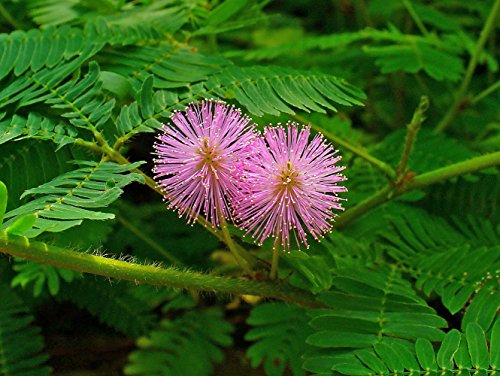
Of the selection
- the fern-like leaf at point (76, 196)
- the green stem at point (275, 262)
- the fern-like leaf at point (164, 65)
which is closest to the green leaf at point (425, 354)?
the green stem at point (275, 262)

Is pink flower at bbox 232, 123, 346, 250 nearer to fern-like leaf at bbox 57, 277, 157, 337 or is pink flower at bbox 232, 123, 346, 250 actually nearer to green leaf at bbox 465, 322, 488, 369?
green leaf at bbox 465, 322, 488, 369

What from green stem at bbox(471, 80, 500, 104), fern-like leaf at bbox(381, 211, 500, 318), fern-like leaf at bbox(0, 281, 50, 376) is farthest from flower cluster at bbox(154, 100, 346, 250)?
green stem at bbox(471, 80, 500, 104)

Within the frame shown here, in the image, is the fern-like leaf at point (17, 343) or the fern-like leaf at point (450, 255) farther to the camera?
the fern-like leaf at point (17, 343)

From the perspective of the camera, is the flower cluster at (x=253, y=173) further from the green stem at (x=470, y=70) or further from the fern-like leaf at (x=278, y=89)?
the green stem at (x=470, y=70)

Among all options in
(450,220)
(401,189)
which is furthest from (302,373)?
(450,220)

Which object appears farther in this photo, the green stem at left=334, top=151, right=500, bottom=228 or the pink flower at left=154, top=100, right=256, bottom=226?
the green stem at left=334, top=151, right=500, bottom=228

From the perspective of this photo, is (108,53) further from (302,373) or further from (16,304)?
(302,373)
